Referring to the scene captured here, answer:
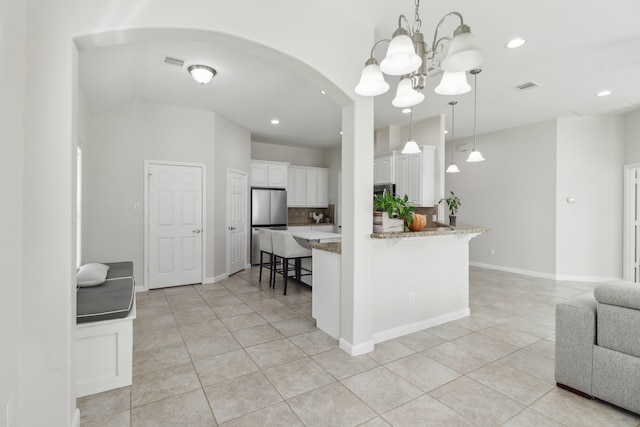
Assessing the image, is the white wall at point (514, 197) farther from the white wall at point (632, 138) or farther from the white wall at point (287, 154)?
the white wall at point (287, 154)

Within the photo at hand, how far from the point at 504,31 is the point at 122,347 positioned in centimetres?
405

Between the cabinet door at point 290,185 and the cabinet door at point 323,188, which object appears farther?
the cabinet door at point 323,188

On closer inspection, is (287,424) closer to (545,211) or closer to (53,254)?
(53,254)

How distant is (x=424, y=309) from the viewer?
3244mm

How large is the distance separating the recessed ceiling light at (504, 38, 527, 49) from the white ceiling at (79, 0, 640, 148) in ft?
0.19

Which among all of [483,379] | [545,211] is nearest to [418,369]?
[483,379]

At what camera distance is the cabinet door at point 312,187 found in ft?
25.4

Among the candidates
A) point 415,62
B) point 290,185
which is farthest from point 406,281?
point 290,185

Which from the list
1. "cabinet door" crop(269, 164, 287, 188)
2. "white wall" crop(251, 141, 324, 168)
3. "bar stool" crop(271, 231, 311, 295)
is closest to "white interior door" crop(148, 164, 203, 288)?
"bar stool" crop(271, 231, 311, 295)

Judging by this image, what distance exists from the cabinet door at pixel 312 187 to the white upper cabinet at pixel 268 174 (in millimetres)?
834

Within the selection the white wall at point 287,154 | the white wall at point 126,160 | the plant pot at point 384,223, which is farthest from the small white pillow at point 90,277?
the white wall at point 287,154

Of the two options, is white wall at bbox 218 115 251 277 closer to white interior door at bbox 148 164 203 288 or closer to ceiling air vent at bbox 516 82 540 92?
white interior door at bbox 148 164 203 288

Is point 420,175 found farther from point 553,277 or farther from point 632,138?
point 632,138

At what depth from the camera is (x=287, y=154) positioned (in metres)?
7.76
